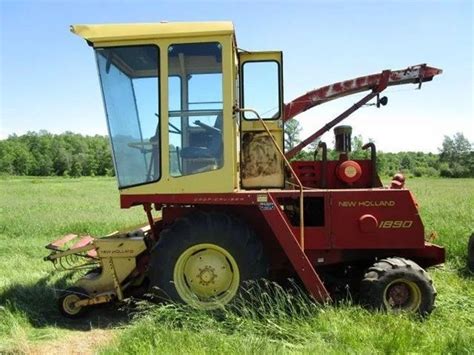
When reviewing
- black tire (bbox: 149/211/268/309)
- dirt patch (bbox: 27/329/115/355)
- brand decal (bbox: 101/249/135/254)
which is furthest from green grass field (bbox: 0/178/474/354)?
brand decal (bbox: 101/249/135/254)

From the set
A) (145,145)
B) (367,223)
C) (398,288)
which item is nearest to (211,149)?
(145,145)

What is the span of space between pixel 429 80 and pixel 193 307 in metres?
4.11

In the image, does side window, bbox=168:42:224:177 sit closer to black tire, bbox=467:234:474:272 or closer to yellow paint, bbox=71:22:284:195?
yellow paint, bbox=71:22:284:195

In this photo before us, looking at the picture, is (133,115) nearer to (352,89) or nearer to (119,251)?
(119,251)

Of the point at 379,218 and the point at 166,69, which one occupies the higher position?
the point at 166,69

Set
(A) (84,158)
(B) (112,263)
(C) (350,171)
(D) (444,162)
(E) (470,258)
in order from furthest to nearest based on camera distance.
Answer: (A) (84,158), (D) (444,162), (E) (470,258), (C) (350,171), (B) (112,263)

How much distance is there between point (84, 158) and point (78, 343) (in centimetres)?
9239

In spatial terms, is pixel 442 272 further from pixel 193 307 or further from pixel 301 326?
pixel 193 307

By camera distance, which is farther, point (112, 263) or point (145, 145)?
point (112, 263)

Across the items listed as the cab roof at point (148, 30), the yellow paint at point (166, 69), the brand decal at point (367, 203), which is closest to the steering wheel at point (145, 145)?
the yellow paint at point (166, 69)

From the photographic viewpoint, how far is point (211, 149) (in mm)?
5199

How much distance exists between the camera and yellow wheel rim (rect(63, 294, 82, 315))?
5.47 meters

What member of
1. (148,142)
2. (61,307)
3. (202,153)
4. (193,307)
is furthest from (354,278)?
(61,307)

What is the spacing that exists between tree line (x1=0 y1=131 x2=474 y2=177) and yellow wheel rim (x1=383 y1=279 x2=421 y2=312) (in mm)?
57423
